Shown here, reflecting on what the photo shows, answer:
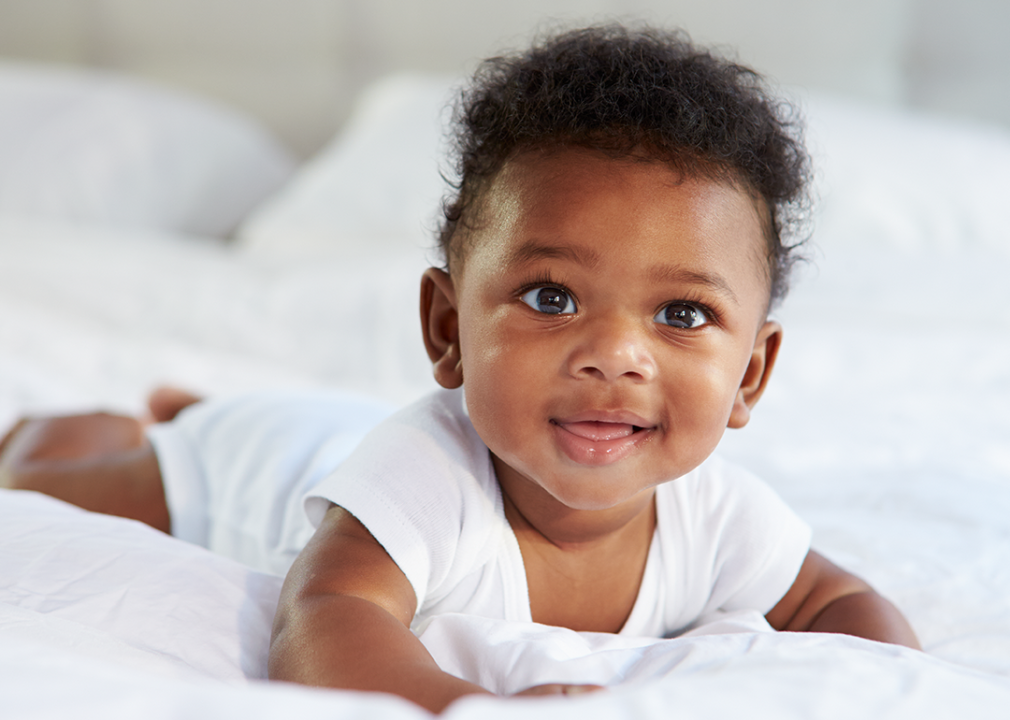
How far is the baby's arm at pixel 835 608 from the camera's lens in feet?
2.24

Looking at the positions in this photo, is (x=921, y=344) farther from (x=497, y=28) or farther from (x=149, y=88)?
(x=149, y=88)

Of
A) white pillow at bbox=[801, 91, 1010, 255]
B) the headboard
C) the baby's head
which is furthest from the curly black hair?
the headboard

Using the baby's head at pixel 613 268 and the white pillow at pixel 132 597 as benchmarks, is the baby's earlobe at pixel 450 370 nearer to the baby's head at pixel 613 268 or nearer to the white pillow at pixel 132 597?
the baby's head at pixel 613 268

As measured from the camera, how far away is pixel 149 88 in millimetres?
2094

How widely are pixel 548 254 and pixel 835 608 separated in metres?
0.39

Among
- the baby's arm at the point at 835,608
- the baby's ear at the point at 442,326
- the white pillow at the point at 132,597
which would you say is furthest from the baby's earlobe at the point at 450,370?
the baby's arm at the point at 835,608

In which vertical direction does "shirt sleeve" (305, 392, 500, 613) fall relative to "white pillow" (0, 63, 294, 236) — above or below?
below

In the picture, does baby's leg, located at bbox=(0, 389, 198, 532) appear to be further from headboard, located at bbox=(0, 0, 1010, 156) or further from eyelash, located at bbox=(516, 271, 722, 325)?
headboard, located at bbox=(0, 0, 1010, 156)

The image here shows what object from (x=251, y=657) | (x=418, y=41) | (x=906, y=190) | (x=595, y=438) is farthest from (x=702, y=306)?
(x=418, y=41)

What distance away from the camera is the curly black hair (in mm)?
613

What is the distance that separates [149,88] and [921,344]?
1779 mm

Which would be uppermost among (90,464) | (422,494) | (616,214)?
(616,214)

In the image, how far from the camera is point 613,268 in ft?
1.88

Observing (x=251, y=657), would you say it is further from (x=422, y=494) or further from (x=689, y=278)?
(x=689, y=278)
